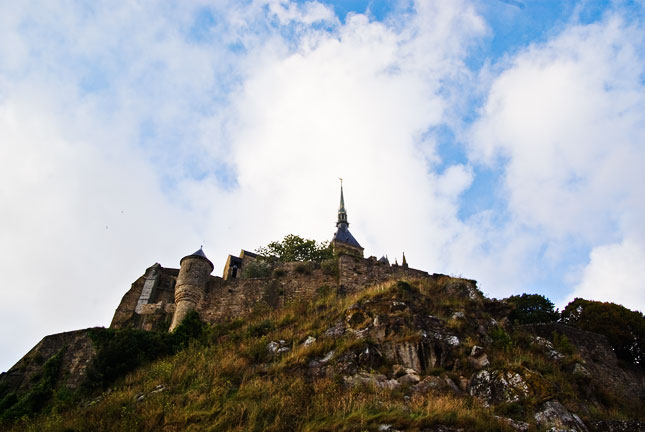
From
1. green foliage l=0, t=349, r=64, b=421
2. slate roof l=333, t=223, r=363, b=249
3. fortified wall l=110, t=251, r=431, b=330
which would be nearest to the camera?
green foliage l=0, t=349, r=64, b=421

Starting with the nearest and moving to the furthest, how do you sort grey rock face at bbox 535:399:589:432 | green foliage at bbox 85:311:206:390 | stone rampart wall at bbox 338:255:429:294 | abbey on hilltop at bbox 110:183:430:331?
grey rock face at bbox 535:399:589:432
green foliage at bbox 85:311:206:390
abbey on hilltop at bbox 110:183:430:331
stone rampart wall at bbox 338:255:429:294

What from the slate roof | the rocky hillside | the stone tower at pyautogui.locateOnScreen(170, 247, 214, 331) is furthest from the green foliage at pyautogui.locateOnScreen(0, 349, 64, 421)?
the slate roof

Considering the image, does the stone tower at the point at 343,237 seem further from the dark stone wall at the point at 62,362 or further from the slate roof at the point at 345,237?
the dark stone wall at the point at 62,362

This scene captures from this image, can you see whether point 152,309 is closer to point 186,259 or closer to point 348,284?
point 186,259

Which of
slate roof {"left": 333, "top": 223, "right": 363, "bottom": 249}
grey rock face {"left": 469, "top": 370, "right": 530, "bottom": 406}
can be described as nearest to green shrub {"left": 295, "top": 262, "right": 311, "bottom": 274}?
grey rock face {"left": 469, "top": 370, "right": 530, "bottom": 406}

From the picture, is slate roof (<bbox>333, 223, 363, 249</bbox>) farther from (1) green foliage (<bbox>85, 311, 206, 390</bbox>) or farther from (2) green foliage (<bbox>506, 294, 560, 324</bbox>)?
(1) green foliage (<bbox>85, 311, 206, 390</bbox>)

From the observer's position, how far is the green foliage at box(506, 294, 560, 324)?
29094 mm

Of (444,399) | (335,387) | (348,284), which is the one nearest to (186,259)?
(348,284)

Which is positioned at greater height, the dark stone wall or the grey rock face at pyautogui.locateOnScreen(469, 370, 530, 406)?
the dark stone wall

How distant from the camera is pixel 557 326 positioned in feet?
63.7

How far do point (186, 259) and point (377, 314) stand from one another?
36.0 ft

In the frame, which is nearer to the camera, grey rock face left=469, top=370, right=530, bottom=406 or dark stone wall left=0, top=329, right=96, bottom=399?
grey rock face left=469, top=370, right=530, bottom=406

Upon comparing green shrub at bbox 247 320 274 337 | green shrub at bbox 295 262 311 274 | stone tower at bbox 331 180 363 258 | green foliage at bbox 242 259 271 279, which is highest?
stone tower at bbox 331 180 363 258

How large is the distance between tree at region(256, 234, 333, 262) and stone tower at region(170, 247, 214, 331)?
392 inches
